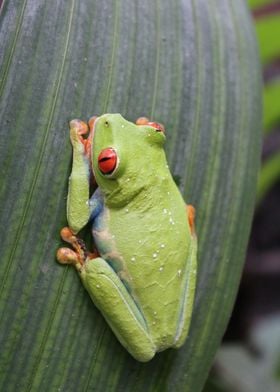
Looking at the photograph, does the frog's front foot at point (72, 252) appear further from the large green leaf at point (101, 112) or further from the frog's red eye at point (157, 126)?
the frog's red eye at point (157, 126)

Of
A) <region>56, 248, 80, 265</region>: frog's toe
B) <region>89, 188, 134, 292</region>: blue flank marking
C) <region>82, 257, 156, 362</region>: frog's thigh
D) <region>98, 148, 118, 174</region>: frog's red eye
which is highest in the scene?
<region>98, 148, 118, 174</region>: frog's red eye

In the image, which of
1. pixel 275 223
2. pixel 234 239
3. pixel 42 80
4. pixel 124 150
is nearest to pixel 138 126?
pixel 124 150

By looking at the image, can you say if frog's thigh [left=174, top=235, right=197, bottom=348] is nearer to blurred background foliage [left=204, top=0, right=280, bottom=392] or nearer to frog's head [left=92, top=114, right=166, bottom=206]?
frog's head [left=92, top=114, right=166, bottom=206]

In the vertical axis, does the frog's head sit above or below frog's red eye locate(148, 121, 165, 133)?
below

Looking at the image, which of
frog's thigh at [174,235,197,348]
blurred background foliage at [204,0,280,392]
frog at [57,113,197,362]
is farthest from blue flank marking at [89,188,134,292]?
blurred background foliage at [204,0,280,392]

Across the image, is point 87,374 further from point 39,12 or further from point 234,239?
point 39,12

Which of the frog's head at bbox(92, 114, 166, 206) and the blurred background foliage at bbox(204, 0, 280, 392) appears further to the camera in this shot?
the blurred background foliage at bbox(204, 0, 280, 392)

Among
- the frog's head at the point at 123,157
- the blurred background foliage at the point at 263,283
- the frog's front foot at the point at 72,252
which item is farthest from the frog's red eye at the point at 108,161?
the blurred background foliage at the point at 263,283
